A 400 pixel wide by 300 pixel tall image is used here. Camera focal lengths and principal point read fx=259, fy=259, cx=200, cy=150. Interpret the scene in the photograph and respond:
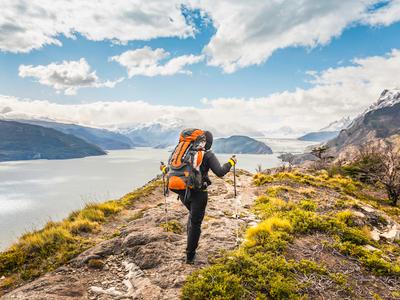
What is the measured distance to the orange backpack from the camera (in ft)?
21.1

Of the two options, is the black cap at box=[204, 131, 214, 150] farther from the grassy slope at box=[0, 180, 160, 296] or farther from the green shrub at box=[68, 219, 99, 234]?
the green shrub at box=[68, 219, 99, 234]

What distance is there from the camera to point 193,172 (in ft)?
21.1

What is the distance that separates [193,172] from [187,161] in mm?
361

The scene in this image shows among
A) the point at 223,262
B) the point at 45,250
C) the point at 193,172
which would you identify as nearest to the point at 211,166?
the point at 193,172

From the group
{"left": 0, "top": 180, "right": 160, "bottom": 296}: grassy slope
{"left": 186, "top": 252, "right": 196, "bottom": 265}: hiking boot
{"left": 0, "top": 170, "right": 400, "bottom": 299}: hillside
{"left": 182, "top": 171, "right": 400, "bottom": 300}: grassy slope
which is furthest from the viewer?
{"left": 0, "top": 180, "right": 160, "bottom": 296}: grassy slope

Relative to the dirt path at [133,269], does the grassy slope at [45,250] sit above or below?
below

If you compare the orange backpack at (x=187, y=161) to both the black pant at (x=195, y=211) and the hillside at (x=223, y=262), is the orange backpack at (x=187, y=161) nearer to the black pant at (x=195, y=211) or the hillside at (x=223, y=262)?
the black pant at (x=195, y=211)

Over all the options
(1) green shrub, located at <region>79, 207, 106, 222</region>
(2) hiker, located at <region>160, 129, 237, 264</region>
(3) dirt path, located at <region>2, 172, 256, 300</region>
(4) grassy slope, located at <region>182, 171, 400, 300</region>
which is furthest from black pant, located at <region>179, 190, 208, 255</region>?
(1) green shrub, located at <region>79, 207, 106, 222</region>

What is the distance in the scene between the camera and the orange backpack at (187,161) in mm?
6418

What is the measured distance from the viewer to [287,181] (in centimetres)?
2233

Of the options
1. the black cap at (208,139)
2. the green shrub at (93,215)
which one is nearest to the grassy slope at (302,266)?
the black cap at (208,139)

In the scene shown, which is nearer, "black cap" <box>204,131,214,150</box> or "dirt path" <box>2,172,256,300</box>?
"dirt path" <box>2,172,256,300</box>

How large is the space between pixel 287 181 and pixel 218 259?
17053 mm

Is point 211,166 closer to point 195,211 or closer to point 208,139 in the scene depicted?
point 208,139
